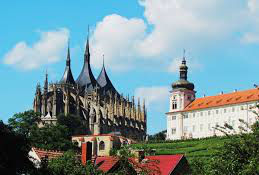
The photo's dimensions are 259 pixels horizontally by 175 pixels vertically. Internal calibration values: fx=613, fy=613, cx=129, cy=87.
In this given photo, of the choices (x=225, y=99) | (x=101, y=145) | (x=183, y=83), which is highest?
(x=183, y=83)

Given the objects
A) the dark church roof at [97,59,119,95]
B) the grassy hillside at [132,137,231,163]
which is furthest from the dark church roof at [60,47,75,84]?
the grassy hillside at [132,137,231,163]

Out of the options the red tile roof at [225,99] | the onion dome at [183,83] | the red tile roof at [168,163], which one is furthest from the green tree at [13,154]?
the onion dome at [183,83]

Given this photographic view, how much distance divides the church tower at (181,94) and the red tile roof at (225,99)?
1.26 meters

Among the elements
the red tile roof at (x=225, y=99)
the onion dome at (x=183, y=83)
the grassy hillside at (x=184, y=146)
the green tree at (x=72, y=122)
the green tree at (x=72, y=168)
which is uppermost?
the onion dome at (x=183, y=83)

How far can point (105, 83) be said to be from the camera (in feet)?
432

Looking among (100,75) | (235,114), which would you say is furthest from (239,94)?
(100,75)

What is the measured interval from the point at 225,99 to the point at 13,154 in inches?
3157

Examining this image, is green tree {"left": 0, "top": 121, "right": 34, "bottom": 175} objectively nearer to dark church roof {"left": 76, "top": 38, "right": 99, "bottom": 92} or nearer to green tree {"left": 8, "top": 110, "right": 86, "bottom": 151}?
green tree {"left": 8, "top": 110, "right": 86, "bottom": 151}

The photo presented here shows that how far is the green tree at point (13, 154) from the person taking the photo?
790 inches

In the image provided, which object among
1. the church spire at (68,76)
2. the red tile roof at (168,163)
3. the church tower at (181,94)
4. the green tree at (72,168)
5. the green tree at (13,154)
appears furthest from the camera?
the church spire at (68,76)

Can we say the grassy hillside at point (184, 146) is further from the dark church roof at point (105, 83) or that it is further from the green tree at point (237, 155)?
the green tree at point (237, 155)

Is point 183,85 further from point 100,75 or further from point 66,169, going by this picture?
point 66,169

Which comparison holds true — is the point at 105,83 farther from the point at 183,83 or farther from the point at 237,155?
the point at 237,155

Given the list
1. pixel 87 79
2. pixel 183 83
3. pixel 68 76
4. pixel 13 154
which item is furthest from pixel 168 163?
pixel 87 79
